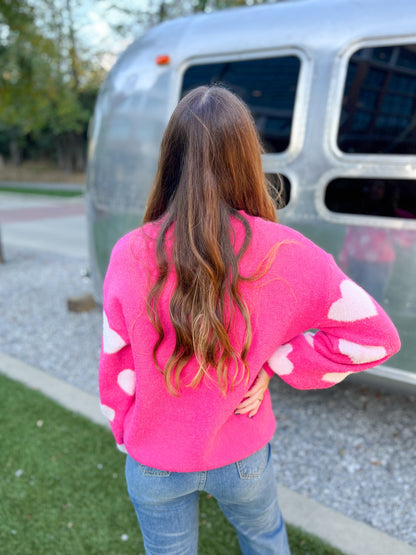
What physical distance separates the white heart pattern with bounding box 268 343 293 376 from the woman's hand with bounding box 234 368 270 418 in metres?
0.06

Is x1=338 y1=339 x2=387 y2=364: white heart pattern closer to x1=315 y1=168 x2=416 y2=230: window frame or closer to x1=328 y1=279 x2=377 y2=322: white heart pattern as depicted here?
x1=328 y1=279 x2=377 y2=322: white heart pattern

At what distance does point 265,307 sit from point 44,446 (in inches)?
92.8

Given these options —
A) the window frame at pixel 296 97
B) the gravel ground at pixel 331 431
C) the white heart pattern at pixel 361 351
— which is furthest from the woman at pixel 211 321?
the window frame at pixel 296 97

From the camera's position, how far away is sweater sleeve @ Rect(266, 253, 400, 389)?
1.18m

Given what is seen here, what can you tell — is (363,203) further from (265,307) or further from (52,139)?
(52,139)

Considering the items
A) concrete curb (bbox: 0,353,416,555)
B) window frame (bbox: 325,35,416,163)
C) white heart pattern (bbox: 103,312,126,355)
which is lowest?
concrete curb (bbox: 0,353,416,555)

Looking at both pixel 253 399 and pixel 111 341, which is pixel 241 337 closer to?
pixel 253 399

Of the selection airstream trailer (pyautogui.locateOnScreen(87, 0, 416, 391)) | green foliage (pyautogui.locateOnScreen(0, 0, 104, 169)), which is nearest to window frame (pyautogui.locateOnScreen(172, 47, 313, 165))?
airstream trailer (pyautogui.locateOnScreen(87, 0, 416, 391))

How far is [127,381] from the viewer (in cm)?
135

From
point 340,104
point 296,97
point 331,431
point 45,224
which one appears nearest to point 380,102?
point 340,104

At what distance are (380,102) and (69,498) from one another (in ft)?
9.23

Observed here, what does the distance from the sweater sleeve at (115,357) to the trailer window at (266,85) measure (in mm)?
1949

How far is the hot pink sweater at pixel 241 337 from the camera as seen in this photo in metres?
1.15

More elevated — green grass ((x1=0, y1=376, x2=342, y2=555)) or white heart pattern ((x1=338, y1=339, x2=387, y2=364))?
white heart pattern ((x1=338, y1=339, x2=387, y2=364))
